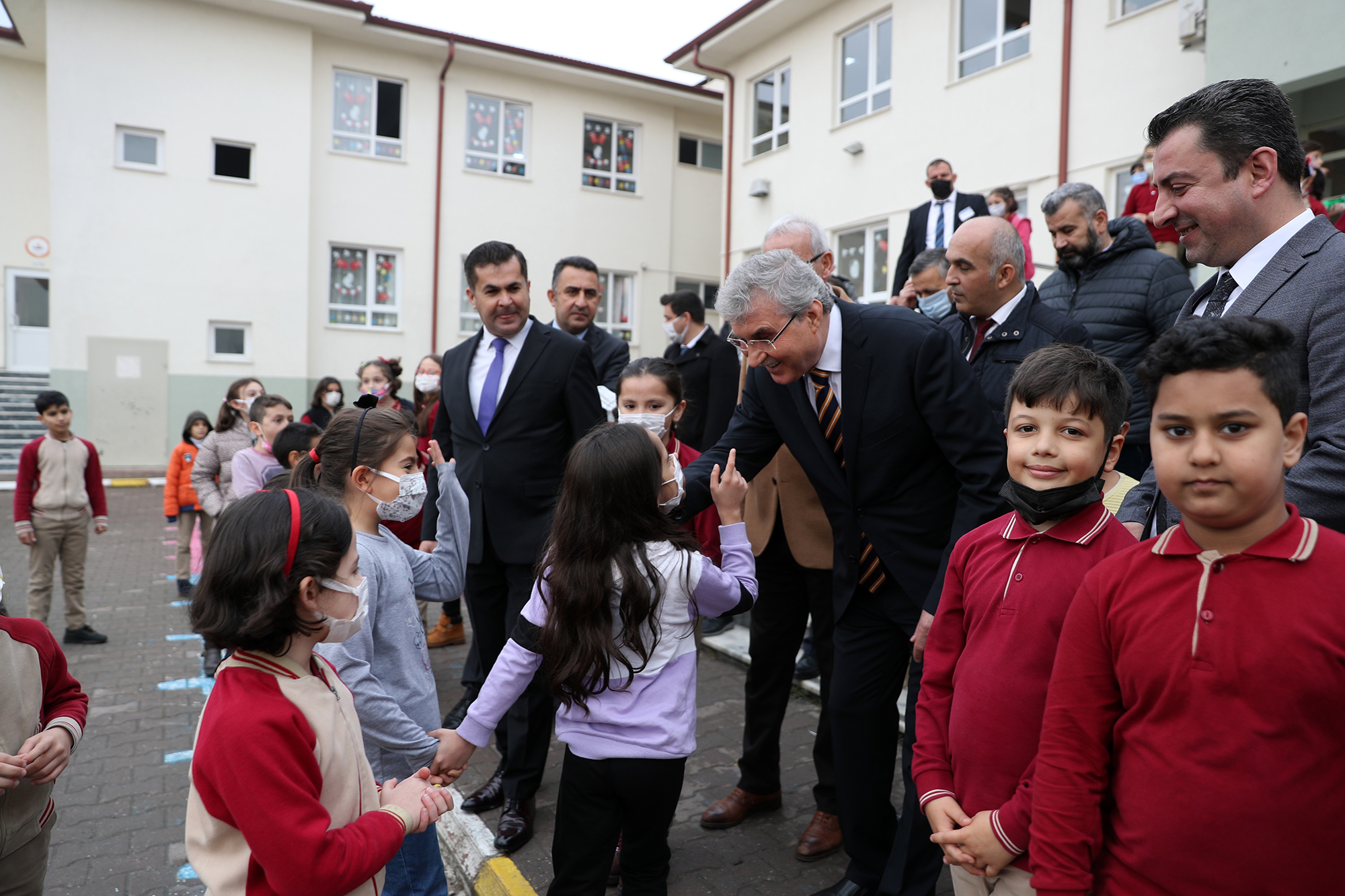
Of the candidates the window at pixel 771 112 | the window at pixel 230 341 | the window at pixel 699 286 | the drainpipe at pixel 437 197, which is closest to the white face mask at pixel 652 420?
the window at pixel 771 112

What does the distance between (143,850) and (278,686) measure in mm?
2693

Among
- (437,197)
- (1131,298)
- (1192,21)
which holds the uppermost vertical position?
(437,197)

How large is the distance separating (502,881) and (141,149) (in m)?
18.6

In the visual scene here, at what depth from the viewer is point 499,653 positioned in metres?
3.72

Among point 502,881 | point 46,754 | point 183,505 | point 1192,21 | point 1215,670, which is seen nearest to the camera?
point 1215,670

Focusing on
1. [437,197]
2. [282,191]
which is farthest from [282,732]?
[437,197]

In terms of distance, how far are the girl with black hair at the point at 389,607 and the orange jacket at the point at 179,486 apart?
20.4 feet

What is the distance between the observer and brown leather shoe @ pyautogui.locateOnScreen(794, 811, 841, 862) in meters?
3.52

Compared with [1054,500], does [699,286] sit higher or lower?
higher

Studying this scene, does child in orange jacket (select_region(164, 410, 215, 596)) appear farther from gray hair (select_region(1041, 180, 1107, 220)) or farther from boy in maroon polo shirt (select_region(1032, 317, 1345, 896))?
boy in maroon polo shirt (select_region(1032, 317, 1345, 896))

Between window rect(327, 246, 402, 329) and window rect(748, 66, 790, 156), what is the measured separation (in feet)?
27.5

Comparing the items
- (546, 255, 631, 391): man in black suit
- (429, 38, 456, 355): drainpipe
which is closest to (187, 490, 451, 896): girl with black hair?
(546, 255, 631, 391): man in black suit

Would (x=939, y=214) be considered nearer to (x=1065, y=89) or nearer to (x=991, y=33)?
(x=1065, y=89)

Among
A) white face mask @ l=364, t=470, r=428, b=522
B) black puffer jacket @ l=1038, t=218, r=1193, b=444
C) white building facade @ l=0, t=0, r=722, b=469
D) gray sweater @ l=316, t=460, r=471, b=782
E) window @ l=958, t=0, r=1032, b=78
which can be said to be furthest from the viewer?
white building facade @ l=0, t=0, r=722, b=469
